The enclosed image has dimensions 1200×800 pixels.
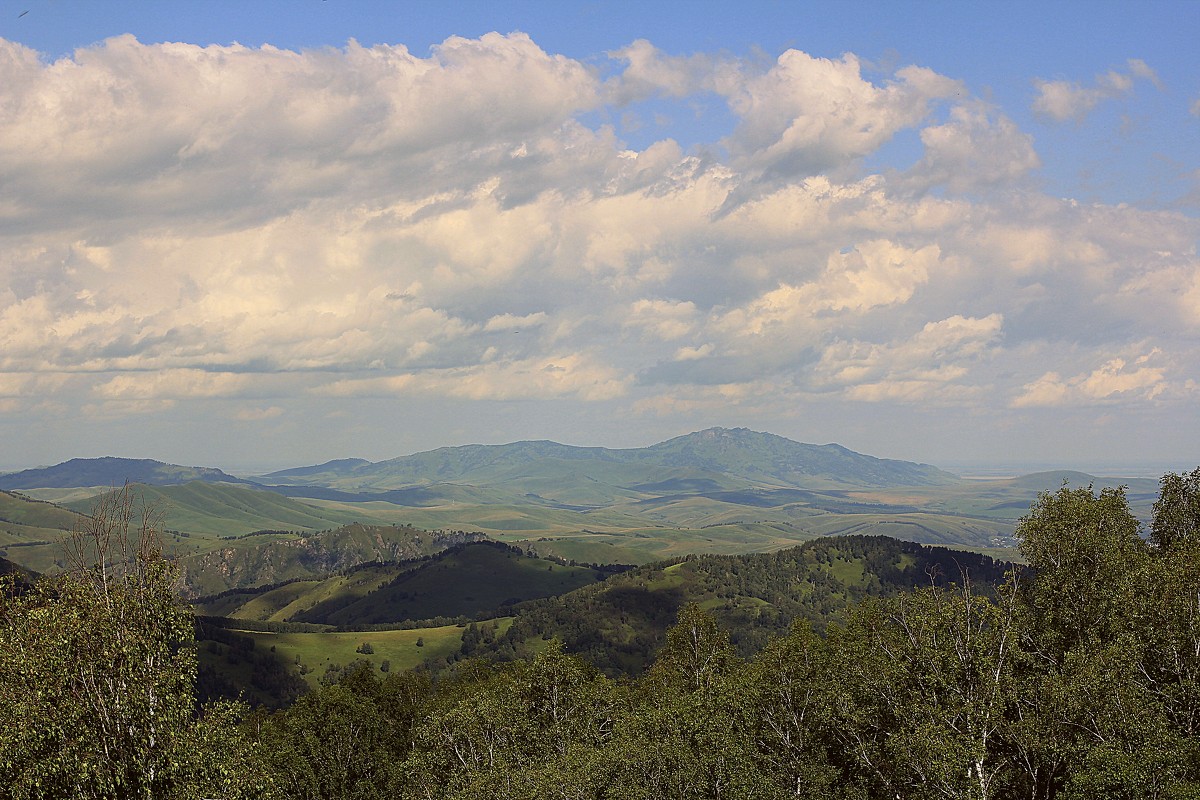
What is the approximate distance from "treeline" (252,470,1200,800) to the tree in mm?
29811

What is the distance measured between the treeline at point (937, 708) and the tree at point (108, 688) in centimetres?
2981

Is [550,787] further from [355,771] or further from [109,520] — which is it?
[355,771]

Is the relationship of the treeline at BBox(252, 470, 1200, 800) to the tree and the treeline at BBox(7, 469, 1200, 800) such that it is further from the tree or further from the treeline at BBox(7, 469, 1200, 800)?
the tree

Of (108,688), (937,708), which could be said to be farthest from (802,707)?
(108,688)

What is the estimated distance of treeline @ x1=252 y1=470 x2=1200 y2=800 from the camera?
5503 cm

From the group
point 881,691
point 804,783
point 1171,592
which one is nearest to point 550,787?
point 804,783

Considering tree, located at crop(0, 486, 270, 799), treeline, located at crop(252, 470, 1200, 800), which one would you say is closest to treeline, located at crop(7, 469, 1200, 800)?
tree, located at crop(0, 486, 270, 799)

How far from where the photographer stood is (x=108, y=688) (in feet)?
149

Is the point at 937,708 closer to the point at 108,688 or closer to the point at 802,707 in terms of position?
the point at 802,707

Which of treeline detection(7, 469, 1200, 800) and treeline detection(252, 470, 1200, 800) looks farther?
treeline detection(252, 470, 1200, 800)

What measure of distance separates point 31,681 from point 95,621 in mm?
4089

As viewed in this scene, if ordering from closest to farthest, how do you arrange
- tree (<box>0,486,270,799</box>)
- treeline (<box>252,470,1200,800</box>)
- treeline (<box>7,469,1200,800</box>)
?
tree (<box>0,486,270,799</box>)
treeline (<box>7,469,1200,800</box>)
treeline (<box>252,470,1200,800</box>)

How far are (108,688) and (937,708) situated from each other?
175ft

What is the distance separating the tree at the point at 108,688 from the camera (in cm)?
4244
